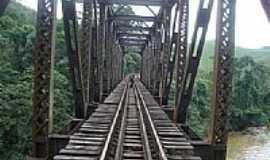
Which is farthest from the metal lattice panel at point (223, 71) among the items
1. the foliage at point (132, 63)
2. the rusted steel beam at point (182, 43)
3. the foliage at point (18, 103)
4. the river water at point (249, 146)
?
the foliage at point (132, 63)

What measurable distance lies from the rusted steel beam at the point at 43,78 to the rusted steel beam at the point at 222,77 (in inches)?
89.1

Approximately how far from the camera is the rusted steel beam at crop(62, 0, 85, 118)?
765 cm

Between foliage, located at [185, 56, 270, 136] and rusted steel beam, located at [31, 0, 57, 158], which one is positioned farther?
foliage, located at [185, 56, 270, 136]

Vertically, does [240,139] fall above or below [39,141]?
below

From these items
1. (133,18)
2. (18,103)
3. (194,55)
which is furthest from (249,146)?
(194,55)

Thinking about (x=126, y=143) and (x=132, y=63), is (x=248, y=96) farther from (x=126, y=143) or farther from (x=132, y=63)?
(x=126, y=143)

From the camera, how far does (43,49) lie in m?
6.61

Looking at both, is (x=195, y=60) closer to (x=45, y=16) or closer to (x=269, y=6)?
(x=45, y=16)

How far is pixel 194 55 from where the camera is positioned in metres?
8.41

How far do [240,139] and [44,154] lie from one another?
36.3 metres

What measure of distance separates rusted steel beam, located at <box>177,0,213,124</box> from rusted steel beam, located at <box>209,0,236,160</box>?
3.58ft

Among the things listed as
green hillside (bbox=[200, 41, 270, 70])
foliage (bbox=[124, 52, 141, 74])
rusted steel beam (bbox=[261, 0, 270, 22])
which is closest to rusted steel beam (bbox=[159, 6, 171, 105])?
rusted steel beam (bbox=[261, 0, 270, 22])

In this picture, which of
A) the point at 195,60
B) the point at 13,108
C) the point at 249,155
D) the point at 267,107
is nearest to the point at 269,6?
the point at 195,60

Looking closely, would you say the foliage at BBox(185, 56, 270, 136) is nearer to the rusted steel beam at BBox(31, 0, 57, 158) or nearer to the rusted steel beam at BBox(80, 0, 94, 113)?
the rusted steel beam at BBox(80, 0, 94, 113)
